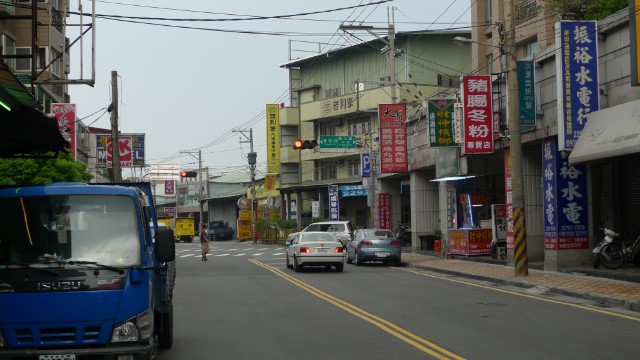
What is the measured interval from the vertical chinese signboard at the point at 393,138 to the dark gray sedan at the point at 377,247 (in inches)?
263

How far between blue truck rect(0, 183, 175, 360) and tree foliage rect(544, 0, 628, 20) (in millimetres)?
21255

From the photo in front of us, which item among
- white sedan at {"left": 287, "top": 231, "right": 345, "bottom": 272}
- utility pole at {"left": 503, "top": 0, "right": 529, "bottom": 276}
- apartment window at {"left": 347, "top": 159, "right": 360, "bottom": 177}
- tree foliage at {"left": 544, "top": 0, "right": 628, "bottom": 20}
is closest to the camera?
utility pole at {"left": 503, "top": 0, "right": 529, "bottom": 276}

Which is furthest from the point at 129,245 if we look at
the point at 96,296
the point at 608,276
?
the point at 608,276

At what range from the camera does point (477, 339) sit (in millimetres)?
11961

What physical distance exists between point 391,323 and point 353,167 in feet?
169

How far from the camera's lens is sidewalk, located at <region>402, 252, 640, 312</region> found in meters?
17.0

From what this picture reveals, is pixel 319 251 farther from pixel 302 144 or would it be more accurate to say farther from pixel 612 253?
pixel 612 253

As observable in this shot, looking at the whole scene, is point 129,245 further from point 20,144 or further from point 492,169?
point 492,169

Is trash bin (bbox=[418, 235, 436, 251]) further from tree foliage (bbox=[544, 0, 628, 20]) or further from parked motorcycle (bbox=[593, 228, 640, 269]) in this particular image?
parked motorcycle (bbox=[593, 228, 640, 269])

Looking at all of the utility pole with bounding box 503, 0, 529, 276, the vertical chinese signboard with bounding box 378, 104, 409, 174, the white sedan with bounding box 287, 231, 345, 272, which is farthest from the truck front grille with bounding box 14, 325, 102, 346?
the vertical chinese signboard with bounding box 378, 104, 409, 174

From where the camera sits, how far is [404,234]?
4453 centimetres

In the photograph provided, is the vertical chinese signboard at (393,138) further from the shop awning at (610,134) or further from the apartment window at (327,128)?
the apartment window at (327,128)

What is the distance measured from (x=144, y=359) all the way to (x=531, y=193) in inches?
843

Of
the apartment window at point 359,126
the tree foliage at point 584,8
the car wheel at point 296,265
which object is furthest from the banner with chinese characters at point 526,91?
the apartment window at point 359,126
